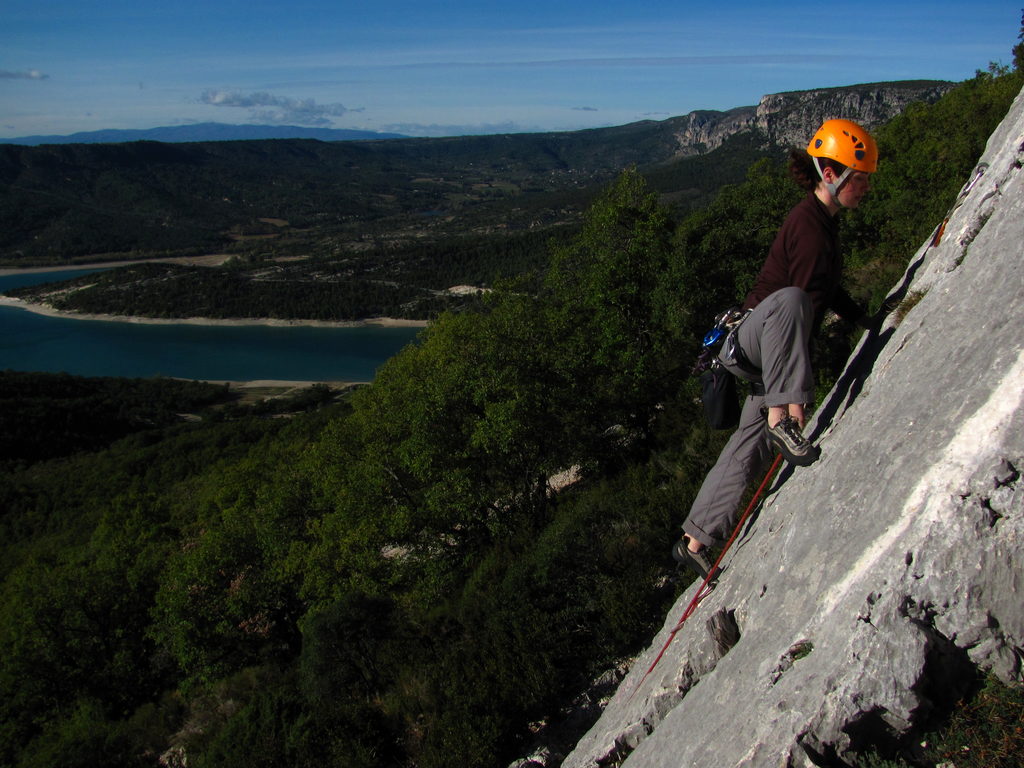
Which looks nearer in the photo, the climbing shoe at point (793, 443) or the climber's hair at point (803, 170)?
the climbing shoe at point (793, 443)

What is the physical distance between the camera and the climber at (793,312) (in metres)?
4.55

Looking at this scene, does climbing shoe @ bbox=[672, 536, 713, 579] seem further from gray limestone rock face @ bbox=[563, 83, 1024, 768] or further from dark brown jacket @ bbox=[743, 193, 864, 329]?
dark brown jacket @ bbox=[743, 193, 864, 329]

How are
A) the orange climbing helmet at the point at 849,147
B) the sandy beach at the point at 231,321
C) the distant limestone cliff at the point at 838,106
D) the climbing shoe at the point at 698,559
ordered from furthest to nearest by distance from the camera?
the distant limestone cliff at the point at 838,106
the sandy beach at the point at 231,321
the climbing shoe at the point at 698,559
the orange climbing helmet at the point at 849,147

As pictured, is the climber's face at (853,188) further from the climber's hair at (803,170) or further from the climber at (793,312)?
the climber's hair at (803,170)

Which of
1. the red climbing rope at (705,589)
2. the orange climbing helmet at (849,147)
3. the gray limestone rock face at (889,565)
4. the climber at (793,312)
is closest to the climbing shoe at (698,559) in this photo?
the red climbing rope at (705,589)

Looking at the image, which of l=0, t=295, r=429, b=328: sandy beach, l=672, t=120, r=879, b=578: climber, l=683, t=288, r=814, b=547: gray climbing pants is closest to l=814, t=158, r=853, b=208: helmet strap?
l=672, t=120, r=879, b=578: climber

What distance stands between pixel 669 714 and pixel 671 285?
1435cm

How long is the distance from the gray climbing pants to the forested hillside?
247 centimetres

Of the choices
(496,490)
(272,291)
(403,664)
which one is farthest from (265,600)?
(272,291)

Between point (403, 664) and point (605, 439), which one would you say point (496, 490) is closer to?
point (605, 439)

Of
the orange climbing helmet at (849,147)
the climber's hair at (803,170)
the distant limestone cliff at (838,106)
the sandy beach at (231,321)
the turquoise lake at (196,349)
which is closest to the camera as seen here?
the orange climbing helmet at (849,147)

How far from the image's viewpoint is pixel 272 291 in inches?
5271

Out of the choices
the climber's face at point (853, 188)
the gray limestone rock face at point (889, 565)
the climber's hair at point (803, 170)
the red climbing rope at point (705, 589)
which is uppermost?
the climber's hair at point (803, 170)

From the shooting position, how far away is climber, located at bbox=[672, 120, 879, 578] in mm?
4551
